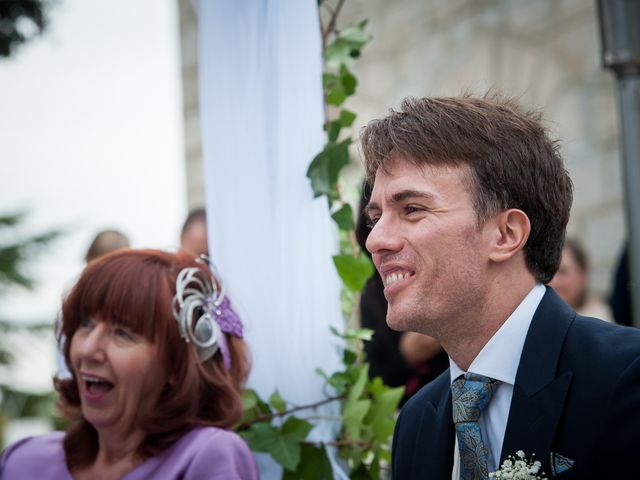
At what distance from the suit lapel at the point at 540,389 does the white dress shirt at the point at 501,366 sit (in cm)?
5

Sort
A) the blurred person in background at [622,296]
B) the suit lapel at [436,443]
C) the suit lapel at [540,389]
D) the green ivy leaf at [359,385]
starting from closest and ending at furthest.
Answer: the suit lapel at [540,389] → the suit lapel at [436,443] → the green ivy leaf at [359,385] → the blurred person in background at [622,296]

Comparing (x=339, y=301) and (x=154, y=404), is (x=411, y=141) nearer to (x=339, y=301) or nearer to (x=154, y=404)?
(x=339, y=301)

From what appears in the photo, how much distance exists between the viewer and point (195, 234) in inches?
199

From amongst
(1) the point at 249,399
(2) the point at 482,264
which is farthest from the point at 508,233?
(1) the point at 249,399

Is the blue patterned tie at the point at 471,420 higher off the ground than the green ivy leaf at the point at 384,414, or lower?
higher

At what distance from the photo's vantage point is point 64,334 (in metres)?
3.37

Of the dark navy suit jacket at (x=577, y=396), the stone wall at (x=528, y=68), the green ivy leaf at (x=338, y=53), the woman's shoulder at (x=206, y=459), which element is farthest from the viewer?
the stone wall at (x=528, y=68)

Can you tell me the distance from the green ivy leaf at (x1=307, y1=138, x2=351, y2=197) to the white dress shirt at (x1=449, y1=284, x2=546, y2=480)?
39.9 inches

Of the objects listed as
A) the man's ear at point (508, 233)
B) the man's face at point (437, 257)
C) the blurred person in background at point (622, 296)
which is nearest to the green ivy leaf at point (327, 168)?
the man's face at point (437, 257)

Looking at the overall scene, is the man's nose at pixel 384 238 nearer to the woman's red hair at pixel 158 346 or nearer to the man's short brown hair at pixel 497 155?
the man's short brown hair at pixel 497 155

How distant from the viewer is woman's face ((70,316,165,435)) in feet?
10.4

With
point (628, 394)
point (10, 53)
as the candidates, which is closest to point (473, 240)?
point (628, 394)

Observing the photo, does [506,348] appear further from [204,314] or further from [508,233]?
[204,314]

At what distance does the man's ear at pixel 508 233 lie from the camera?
2447mm
